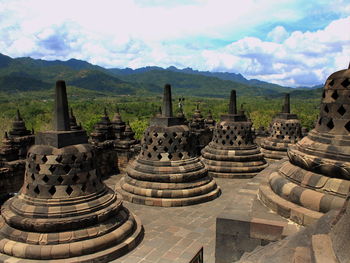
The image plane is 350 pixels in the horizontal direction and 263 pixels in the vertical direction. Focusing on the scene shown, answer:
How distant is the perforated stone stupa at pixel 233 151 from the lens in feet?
47.4

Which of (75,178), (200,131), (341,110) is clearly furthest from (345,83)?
(200,131)

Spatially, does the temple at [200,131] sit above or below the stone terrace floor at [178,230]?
above

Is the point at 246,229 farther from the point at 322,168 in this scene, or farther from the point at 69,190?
the point at 69,190

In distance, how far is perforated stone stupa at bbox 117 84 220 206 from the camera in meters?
10.6

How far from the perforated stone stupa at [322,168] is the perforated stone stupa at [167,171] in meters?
4.83

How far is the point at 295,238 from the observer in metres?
3.88

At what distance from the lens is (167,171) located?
1091 centimetres

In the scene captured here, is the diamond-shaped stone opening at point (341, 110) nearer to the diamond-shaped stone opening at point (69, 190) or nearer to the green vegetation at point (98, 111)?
the diamond-shaped stone opening at point (69, 190)

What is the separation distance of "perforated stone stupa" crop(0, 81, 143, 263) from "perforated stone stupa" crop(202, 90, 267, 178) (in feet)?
25.6

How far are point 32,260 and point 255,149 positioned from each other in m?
11.3

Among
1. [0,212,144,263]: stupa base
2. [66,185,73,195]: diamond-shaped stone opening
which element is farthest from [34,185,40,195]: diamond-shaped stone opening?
[0,212,144,263]: stupa base

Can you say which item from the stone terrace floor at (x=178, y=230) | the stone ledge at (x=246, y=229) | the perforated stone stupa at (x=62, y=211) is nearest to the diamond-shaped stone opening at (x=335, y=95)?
the stone ledge at (x=246, y=229)

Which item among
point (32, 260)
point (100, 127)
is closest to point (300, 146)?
point (32, 260)

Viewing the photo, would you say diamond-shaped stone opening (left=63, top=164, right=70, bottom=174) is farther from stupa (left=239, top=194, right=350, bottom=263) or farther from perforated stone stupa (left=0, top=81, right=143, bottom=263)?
stupa (left=239, top=194, right=350, bottom=263)
